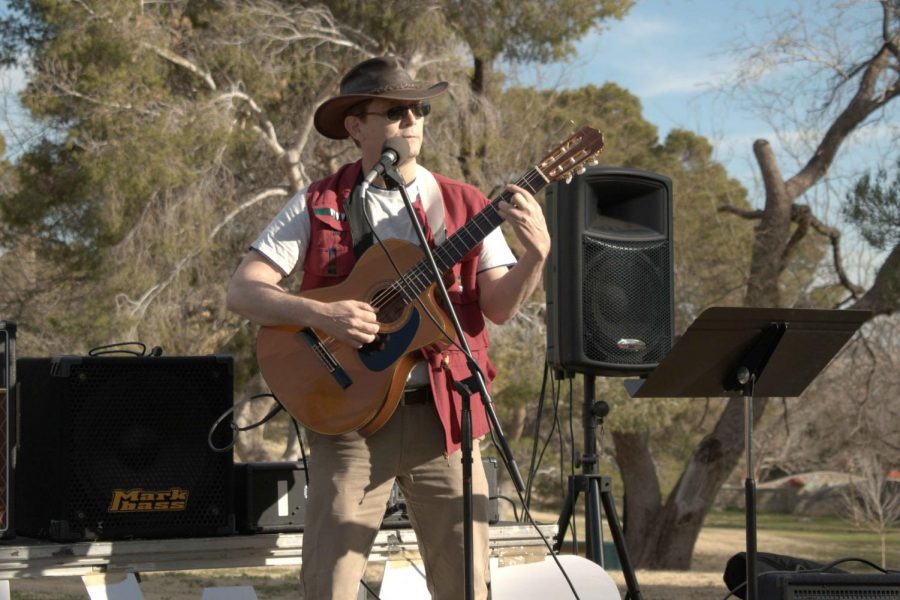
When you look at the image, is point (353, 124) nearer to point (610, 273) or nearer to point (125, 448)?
point (125, 448)

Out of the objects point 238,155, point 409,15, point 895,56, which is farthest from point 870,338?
point 238,155

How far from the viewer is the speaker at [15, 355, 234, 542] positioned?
143 inches

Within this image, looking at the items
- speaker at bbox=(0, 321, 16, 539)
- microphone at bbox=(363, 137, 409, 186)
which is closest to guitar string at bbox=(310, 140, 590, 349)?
microphone at bbox=(363, 137, 409, 186)

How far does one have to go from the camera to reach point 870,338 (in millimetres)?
12789

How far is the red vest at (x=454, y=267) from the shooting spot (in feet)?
10.1

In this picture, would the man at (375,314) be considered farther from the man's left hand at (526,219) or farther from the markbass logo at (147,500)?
the markbass logo at (147,500)

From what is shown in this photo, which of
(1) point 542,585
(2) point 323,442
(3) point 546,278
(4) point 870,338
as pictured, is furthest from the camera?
(4) point 870,338

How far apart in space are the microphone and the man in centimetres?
5

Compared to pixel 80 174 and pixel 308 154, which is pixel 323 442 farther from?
pixel 308 154

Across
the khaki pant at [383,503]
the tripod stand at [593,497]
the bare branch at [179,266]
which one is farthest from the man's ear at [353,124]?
the bare branch at [179,266]

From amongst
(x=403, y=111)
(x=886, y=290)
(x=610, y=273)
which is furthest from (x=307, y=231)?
(x=886, y=290)

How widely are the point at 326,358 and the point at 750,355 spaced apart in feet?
4.02

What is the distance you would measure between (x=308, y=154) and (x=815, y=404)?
33.5ft

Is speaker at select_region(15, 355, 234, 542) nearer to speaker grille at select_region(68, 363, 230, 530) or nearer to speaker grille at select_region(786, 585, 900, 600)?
speaker grille at select_region(68, 363, 230, 530)
